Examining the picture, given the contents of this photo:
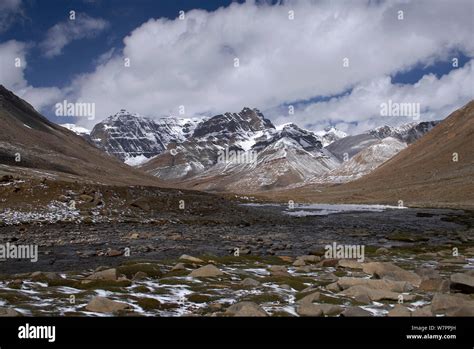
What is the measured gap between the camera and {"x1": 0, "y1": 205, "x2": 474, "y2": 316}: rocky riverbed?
15492mm

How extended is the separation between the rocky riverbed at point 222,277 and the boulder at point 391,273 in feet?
0.17

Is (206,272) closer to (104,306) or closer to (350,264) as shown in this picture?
(104,306)

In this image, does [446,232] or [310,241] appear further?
[446,232]

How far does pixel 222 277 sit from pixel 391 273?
8681 millimetres

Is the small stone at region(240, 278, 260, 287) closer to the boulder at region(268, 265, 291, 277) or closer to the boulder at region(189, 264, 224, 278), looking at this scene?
the boulder at region(189, 264, 224, 278)

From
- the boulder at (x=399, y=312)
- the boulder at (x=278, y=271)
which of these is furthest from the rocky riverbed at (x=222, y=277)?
the boulder at (x=278, y=271)

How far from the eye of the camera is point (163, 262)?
27578 millimetres

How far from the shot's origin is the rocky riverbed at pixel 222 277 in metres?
15.5

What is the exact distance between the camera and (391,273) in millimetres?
22375

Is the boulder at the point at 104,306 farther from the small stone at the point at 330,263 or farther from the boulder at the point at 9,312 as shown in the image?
the small stone at the point at 330,263

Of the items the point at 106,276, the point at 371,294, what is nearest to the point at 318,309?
the point at 371,294
